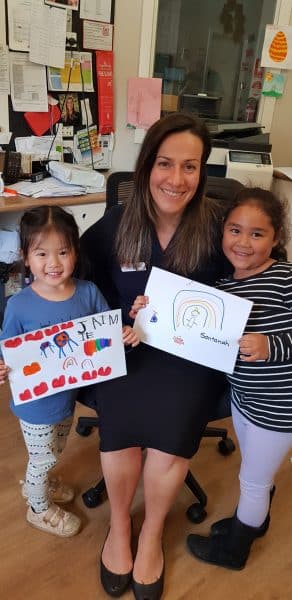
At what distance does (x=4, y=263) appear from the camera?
7.72 feet

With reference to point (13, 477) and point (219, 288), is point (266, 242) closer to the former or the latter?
point (219, 288)

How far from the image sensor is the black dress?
1.17 metres

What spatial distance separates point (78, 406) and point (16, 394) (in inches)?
38.2

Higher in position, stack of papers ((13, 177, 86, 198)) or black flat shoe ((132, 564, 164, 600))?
stack of papers ((13, 177, 86, 198))

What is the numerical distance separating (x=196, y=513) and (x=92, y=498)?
0.35m

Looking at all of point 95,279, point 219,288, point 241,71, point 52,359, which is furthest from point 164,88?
point 52,359

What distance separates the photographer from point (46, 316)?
1.15 meters

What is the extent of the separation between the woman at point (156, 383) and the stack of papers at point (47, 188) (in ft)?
3.22

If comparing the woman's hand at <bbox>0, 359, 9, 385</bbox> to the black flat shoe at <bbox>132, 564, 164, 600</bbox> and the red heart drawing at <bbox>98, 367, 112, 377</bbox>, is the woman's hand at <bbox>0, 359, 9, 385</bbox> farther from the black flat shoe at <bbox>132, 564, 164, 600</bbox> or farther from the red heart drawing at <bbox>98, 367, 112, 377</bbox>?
the black flat shoe at <bbox>132, 564, 164, 600</bbox>

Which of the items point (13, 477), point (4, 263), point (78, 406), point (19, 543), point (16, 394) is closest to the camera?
point (16, 394)

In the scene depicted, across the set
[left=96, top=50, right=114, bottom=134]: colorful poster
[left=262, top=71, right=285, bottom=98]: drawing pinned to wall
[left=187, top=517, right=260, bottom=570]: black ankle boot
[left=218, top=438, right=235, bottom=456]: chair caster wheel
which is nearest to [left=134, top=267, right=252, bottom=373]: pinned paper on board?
[left=187, top=517, right=260, bottom=570]: black ankle boot

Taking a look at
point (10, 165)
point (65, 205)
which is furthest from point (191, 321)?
point (10, 165)

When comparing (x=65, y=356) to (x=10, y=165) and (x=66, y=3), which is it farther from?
(x=66, y=3)

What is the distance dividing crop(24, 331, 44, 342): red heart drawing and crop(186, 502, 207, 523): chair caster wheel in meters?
0.84
